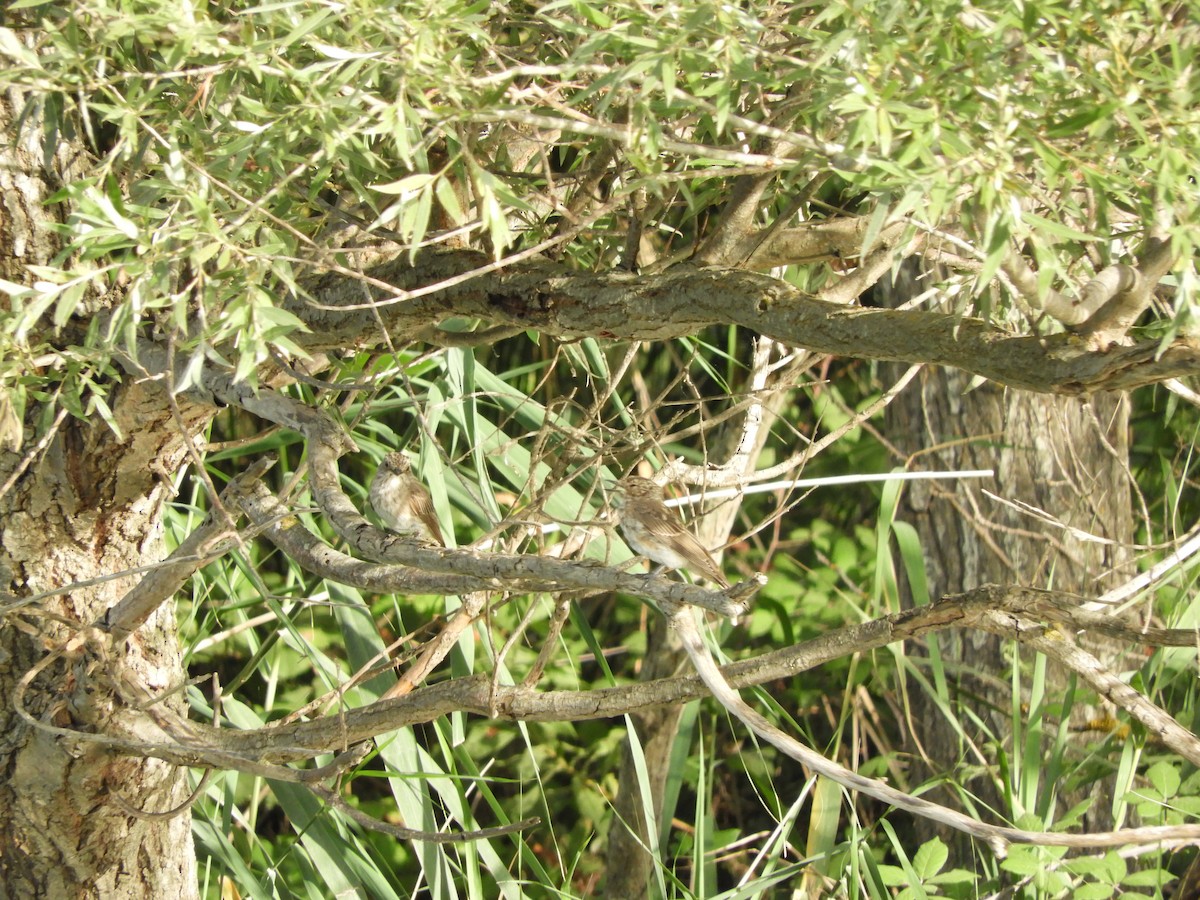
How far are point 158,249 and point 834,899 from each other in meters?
2.21

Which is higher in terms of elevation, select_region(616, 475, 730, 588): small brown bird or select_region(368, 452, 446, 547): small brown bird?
select_region(616, 475, 730, 588): small brown bird

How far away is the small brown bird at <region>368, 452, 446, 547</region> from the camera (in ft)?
9.86

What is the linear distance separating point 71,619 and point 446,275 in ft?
3.13

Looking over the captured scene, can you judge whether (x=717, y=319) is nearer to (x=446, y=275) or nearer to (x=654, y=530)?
(x=446, y=275)

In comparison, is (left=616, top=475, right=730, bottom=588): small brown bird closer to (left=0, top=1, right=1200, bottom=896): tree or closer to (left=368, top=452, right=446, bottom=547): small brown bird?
(left=0, top=1, right=1200, bottom=896): tree

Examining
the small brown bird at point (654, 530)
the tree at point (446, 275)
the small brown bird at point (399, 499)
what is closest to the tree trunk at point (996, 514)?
the tree at point (446, 275)

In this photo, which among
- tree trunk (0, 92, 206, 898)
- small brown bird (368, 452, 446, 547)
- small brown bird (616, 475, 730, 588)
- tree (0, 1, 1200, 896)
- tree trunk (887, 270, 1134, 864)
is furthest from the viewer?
→ tree trunk (887, 270, 1134, 864)

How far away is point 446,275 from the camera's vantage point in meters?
2.00

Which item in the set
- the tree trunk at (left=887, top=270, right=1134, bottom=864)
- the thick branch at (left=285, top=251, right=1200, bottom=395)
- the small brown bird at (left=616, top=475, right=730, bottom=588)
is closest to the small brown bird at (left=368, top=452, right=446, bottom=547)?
the small brown bird at (left=616, top=475, right=730, bottom=588)

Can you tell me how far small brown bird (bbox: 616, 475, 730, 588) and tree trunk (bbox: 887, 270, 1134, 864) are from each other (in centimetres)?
162

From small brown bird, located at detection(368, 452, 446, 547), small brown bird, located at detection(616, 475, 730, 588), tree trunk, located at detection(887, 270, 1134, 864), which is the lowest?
tree trunk, located at detection(887, 270, 1134, 864)

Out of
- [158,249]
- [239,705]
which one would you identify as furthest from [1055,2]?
[239,705]

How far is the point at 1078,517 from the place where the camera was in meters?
4.00

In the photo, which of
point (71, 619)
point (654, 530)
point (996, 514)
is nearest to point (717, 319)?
point (654, 530)
